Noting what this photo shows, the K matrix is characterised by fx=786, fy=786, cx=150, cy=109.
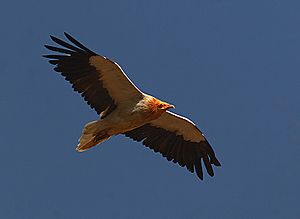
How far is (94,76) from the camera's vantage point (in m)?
13.1

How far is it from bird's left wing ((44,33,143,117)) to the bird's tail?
414 millimetres

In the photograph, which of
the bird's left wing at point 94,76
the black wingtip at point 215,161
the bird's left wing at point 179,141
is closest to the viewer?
the bird's left wing at point 94,76

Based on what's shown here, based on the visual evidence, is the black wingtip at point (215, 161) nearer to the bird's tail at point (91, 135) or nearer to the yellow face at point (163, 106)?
the yellow face at point (163, 106)

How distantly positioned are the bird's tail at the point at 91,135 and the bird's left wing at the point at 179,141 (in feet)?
4.60

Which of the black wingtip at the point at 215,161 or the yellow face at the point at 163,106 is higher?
the black wingtip at the point at 215,161

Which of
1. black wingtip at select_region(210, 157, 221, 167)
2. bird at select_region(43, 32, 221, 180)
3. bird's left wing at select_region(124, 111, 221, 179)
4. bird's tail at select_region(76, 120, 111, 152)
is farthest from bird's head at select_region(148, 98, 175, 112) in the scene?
black wingtip at select_region(210, 157, 221, 167)

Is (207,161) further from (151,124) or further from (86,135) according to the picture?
(86,135)

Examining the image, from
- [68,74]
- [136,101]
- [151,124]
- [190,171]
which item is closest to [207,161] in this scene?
[190,171]

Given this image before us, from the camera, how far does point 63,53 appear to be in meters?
12.6

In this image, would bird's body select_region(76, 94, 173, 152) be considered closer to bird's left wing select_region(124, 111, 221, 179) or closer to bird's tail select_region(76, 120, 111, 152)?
bird's tail select_region(76, 120, 111, 152)

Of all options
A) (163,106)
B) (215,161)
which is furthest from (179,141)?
(163,106)

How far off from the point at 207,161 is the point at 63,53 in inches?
143

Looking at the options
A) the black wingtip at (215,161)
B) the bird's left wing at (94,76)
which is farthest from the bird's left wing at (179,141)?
the bird's left wing at (94,76)

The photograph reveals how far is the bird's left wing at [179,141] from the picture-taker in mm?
14273
